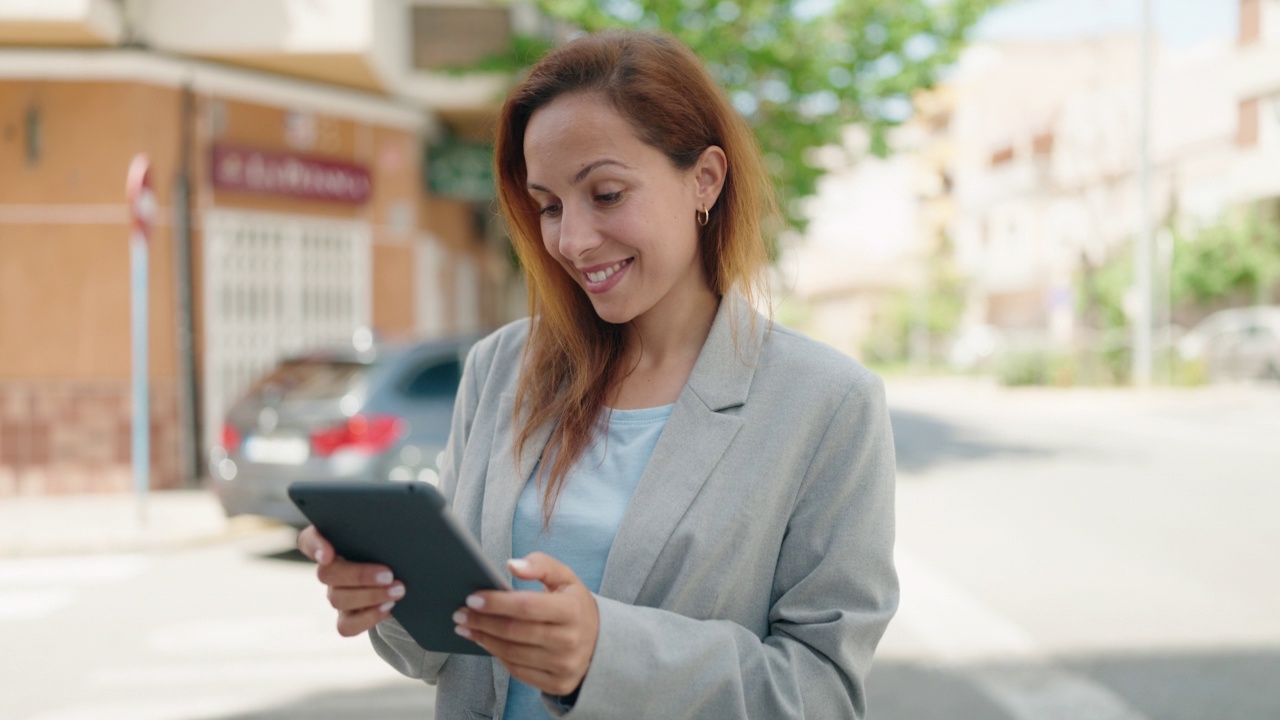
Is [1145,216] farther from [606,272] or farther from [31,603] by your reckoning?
[606,272]

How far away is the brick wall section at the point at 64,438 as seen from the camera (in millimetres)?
11727

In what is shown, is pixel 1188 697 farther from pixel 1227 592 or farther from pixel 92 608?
pixel 92 608

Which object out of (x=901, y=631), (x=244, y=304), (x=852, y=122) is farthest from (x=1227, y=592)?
(x=244, y=304)

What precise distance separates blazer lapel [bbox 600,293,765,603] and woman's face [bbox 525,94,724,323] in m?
0.13

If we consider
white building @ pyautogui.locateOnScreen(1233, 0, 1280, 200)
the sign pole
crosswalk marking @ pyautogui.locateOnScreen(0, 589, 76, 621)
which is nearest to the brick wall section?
the sign pole

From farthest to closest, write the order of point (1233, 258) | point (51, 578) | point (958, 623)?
1. point (1233, 258)
2. point (51, 578)
3. point (958, 623)

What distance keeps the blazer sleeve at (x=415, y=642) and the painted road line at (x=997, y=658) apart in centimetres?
360

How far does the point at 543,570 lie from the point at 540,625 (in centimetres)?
6

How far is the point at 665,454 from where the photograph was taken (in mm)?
1741

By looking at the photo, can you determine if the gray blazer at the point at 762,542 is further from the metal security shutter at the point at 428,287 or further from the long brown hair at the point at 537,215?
the metal security shutter at the point at 428,287

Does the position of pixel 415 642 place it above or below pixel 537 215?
below

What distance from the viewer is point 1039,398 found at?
85.1ft

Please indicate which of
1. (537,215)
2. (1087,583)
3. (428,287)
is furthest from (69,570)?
(428,287)

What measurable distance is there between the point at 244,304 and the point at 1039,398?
18142 mm
